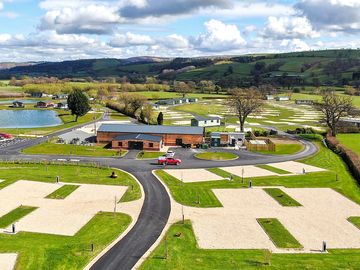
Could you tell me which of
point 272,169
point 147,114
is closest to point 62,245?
point 272,169

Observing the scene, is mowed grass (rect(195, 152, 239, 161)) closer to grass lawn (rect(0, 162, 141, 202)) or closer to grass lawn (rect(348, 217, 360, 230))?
grass lawn (rect(0, 162, 141, 202))

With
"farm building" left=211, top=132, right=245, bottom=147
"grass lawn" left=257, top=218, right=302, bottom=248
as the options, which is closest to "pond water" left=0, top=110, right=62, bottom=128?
"farm building" left=211, top=132, right=245, bottom=147

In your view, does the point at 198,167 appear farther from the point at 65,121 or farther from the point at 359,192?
the point at 65,121

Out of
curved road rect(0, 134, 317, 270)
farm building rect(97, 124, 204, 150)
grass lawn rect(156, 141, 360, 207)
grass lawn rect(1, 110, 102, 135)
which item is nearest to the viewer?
curved road rect(0, 134, 317, 270)

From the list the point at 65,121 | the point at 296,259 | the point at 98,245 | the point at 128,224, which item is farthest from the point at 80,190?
the point at 65,121

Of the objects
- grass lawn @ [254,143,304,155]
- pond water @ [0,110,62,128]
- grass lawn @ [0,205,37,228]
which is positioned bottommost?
pond water @ [0,110,62,128]

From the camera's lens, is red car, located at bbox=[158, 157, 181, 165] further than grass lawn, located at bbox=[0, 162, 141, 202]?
Yes

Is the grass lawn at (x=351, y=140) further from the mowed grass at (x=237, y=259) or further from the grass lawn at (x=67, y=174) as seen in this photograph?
the mowed grass at (x=237, y=259)
